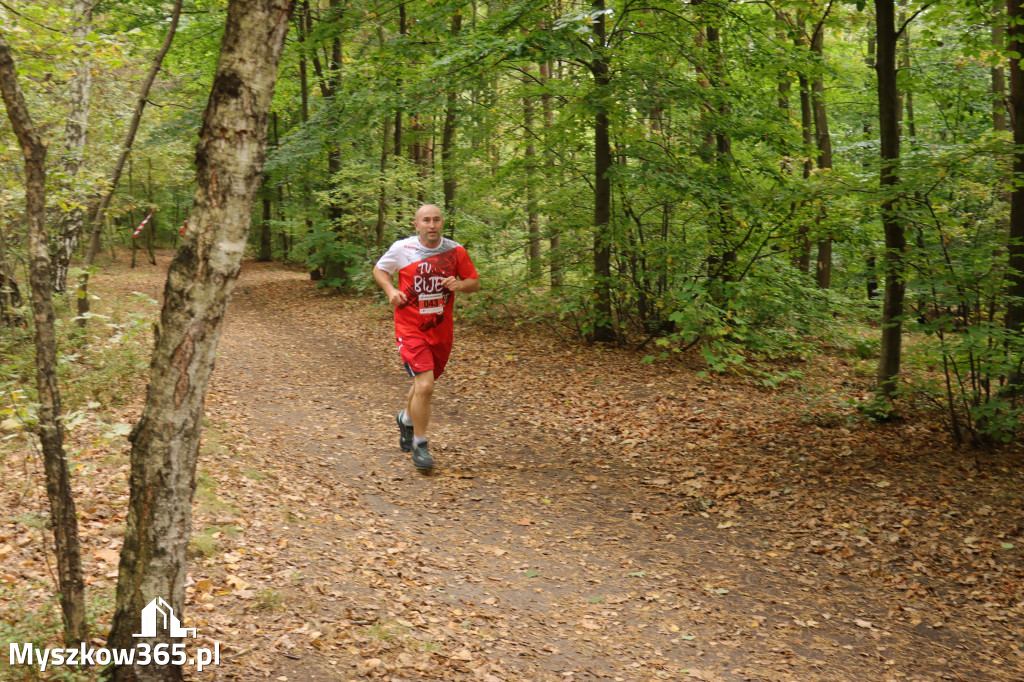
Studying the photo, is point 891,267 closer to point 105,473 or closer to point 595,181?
point 595,181

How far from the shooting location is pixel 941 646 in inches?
157

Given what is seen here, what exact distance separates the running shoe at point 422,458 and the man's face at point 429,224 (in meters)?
2.02

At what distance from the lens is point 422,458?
6.62m

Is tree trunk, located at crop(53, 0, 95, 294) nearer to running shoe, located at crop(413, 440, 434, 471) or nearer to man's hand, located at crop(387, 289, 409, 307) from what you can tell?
man's hand, located at crop(387, 289, 409, 307)

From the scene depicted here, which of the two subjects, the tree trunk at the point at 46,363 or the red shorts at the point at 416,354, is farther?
the red shorts at the point at 416,354

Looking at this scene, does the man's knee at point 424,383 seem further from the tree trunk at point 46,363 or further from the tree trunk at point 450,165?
the tree trunk at point 450,165

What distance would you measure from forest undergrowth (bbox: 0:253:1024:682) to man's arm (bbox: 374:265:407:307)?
5.64 ft

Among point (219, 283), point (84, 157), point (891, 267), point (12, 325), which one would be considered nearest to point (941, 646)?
point (891, 267)

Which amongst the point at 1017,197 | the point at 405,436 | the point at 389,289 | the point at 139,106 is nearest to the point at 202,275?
the point at 389,289

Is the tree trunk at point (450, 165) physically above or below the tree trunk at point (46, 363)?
above

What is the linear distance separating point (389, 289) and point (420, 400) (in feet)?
3.80

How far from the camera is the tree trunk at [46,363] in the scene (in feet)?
8.66

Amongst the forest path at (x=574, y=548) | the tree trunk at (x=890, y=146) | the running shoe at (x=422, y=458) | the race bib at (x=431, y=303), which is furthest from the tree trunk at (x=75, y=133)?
the tree trunk at (x=890, y=146)

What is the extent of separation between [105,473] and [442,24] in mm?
8406
